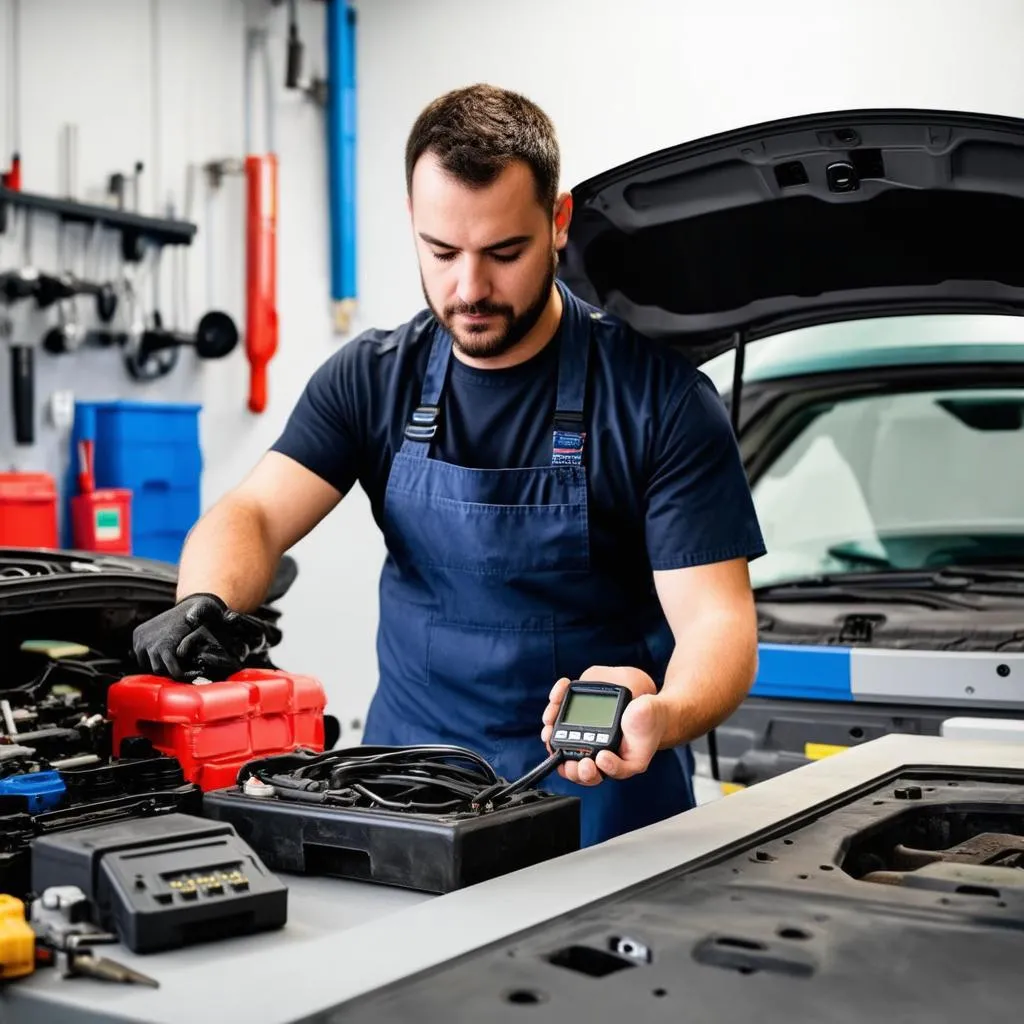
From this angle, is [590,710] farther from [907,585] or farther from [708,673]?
[907,585]

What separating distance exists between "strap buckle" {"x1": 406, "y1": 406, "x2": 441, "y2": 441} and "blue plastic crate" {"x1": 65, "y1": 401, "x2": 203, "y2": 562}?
6.73 ft

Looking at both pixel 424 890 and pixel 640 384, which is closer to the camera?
pixel 424 890

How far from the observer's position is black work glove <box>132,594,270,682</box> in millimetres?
1496

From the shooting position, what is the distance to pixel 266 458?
205 centimetres

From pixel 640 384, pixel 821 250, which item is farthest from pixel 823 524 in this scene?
pixel 640 384

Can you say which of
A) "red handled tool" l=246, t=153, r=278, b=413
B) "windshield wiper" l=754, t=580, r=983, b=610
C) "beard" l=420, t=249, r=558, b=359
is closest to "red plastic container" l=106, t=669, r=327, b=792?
"beard" l=420, t=249, r=558, b=359

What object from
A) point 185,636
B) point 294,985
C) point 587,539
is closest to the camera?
point 294,985

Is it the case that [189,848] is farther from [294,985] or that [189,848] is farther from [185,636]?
[185,636]

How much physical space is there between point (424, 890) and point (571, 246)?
1.20m

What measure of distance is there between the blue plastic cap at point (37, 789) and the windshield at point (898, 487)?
212cm

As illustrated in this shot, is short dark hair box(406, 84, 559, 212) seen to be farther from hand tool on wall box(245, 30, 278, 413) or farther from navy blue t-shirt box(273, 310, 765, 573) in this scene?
hand tool on wall box(245, 30, 278, 413)

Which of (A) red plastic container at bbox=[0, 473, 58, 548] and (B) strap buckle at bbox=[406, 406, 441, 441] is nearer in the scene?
(B) strap buckle at bbox=[406, 406, 441, 441]

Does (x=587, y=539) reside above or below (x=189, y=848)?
above

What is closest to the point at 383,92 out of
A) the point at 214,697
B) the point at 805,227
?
the point at 805,227
